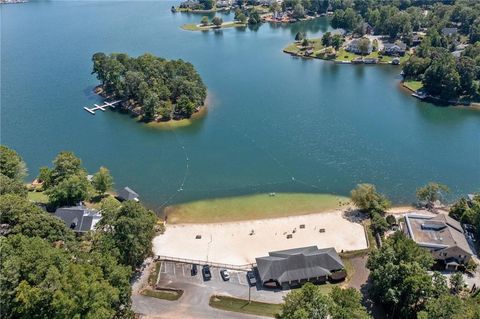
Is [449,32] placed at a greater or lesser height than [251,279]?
greater

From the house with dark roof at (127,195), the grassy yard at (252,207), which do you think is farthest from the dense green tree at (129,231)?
the house with dark roof at (127,195)

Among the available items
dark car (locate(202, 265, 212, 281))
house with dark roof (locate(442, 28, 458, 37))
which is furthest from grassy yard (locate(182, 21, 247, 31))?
dark car (locate(202, 265, 212, 281))

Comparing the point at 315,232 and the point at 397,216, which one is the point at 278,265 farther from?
the point at 397,216

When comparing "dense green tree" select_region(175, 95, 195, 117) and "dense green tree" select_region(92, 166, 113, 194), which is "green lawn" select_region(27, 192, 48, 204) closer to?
"dense green tree" select_region(92, 166, 113, 194)

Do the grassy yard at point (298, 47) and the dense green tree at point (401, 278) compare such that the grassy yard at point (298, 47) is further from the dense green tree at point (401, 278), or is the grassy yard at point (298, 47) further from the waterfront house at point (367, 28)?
the dense green tree at point (401, 278)

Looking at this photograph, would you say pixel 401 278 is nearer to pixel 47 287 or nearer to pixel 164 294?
pixel 164 294

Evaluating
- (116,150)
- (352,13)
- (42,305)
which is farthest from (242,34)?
(42,305)

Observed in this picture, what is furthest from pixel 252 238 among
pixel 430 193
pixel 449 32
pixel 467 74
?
pixel 449 32
